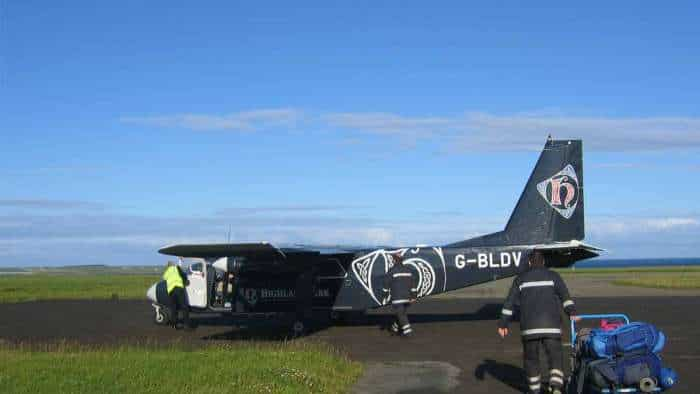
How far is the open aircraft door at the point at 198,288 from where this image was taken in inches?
846

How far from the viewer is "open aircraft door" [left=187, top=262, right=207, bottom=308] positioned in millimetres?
21484

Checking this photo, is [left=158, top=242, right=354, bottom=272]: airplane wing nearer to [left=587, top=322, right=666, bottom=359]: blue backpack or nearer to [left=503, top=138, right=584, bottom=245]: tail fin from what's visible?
[left=503, top=138, right=584, bottom=245]: tail fin

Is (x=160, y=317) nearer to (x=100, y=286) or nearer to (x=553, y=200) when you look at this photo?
(x=553, y=200)

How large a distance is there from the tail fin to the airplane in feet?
0.09

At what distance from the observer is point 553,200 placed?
69.8ft

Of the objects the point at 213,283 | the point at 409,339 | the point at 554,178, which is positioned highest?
the point at 554,178

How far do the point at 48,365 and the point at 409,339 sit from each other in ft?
28.0

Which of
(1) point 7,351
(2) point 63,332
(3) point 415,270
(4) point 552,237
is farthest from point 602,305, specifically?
(1) point 7,351

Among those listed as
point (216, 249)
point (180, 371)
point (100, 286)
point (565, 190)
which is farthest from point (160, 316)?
point (100, 286)

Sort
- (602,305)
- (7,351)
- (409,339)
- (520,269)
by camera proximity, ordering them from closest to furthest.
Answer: (7,351)
(409,339)
(520,269)
(602,305)

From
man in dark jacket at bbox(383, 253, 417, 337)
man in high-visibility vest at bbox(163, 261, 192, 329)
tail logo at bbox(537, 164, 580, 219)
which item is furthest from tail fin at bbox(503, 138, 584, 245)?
man in high-visibility vest at bbox(163, 261, 192, 329)

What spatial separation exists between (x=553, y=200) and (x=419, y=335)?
18.2 ft

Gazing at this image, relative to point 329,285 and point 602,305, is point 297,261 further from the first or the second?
point 602,305

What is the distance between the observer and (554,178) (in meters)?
21.2
